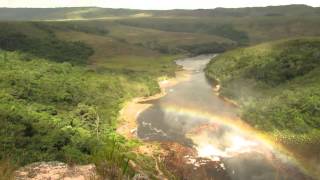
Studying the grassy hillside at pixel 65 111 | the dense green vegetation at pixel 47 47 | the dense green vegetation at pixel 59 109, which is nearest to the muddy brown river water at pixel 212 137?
the grassy hillside at pixel 65 111

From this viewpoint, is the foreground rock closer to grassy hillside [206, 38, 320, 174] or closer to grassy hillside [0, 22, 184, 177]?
grassy hillside [0, 22, 184, 177]

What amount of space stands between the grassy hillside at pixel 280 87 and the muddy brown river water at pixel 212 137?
397 cm

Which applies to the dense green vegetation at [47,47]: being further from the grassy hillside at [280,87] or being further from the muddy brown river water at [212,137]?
the muddy brown river water at [212,137]

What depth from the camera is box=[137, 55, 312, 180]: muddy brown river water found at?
63.8 meters

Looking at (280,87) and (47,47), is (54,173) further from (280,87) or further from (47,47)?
(47,47)

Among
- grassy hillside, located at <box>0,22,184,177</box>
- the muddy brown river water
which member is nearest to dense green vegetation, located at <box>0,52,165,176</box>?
grassy hillside, located at <box>0,22,184,177</box>

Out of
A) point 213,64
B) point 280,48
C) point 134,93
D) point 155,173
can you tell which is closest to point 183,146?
point 155,173

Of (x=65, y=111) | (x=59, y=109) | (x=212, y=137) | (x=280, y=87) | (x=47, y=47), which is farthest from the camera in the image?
(x=47, y=47)

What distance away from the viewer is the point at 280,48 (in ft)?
436

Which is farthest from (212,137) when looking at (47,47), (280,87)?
(47,47)

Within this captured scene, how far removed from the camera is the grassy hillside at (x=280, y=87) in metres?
77.7

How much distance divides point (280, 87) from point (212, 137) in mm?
33534

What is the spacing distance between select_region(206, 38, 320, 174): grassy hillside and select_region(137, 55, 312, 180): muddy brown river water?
3974 mm

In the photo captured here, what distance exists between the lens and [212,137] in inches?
3140
